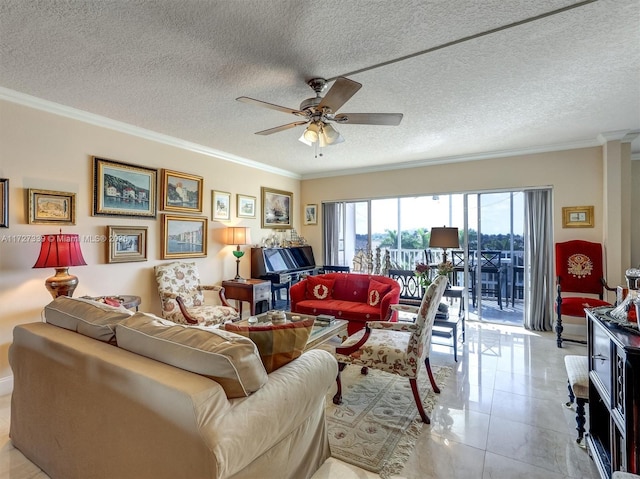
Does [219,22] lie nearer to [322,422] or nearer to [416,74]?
[416,74]

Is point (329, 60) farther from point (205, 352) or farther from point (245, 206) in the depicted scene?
point (245, 206)

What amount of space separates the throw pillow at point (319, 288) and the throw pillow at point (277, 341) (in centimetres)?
276

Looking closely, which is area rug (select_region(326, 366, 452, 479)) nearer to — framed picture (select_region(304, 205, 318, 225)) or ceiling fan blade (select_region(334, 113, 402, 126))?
ceiling fan blade (select_region(334, 113, 402, 126))

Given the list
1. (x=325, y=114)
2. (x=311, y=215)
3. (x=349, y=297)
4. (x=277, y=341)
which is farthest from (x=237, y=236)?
(x=277, y=341)

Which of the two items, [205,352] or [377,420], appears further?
[377,420]

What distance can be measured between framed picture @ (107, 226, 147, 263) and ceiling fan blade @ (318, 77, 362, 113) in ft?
8.64

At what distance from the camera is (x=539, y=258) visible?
443 cm

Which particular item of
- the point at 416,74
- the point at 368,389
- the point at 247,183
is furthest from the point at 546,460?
the point at 247,183

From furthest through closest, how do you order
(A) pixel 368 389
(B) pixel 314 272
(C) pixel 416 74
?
1. (B) pixel 314 272
2. (A) pixel 368 389
3. (C) pixel 416 74

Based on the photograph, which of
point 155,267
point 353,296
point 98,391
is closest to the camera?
point 98,391

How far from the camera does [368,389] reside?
2.78 meters

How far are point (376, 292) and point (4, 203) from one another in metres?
3.78

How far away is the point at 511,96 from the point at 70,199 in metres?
4.27

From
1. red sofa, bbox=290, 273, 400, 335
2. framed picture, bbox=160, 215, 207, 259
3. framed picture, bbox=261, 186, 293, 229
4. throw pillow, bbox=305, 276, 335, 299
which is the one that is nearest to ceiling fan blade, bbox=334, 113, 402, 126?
red sofa, bbox=290, 273, 400, 335
